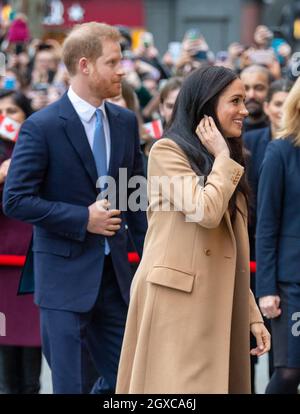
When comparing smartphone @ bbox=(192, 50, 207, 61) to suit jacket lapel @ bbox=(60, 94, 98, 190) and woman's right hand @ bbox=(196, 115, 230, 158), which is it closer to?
suit jacket lapel @ bbox=(60, 94, 98, 190)

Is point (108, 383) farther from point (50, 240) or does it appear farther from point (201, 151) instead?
point (201, 151)

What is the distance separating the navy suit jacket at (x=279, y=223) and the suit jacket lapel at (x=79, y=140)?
0.94 meters

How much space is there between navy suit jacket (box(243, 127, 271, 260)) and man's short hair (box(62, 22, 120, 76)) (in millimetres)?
1497

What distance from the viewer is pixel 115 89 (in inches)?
219

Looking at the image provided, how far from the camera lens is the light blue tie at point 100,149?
549 cm

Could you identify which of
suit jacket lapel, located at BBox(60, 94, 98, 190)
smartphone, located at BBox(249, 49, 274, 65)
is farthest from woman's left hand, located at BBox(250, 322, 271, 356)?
smartphone, located at BBox(249, 49, 274, 65)

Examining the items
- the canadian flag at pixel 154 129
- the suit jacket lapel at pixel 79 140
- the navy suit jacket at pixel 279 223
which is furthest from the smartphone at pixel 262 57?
the suit jacket lapel at pixel 79 140

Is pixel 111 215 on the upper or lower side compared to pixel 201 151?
lower

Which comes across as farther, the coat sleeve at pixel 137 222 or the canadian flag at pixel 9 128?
the canadian flag at pixel 9 128

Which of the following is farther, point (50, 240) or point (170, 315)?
point (50, 240)

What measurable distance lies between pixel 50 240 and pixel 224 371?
4.14ft

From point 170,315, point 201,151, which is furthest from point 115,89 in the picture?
point 170,315

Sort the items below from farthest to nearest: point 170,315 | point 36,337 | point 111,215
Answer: point 36,337 → point 111,215 → point 170,315

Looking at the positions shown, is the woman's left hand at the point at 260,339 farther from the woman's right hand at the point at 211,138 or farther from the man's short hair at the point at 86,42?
the man's short hair at the point at 86,42
